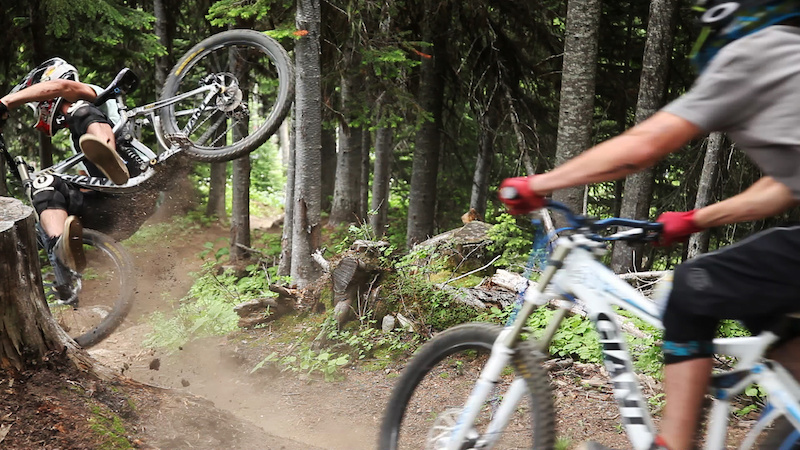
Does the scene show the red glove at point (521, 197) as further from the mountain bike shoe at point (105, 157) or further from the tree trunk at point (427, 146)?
the tree trunk at point (427, 146)

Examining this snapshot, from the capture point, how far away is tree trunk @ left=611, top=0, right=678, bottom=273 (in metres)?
8.37

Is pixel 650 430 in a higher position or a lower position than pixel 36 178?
lower

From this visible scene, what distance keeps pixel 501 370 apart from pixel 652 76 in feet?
23.8

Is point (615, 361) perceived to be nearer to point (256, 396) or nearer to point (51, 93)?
point (256, 396)

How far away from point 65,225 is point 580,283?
540 centimetres

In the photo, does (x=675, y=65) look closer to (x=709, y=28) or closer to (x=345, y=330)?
(x=345, y=330)

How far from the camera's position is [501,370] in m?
2.57

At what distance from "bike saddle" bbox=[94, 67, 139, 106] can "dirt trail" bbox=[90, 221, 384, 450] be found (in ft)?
9.14

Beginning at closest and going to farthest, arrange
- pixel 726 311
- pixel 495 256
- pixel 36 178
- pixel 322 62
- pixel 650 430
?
pixel 726 311
pixel 650 430
pixel 36 178
pixel 495 256
pixel 322 62

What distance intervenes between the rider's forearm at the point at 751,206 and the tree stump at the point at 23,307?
3648 millimetres

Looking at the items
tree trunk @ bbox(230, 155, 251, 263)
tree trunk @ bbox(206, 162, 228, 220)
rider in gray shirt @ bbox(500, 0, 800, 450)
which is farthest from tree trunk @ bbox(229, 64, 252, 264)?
rider in gray shirt @ bbox(500, 0, 800, 450)

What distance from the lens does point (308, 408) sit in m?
5.95

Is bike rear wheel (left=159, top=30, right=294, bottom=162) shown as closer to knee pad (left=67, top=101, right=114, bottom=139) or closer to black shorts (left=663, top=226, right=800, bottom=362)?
knee pad (left=67, top=101, right=114, bottom=139)

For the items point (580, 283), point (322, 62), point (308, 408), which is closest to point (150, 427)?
point (308, 408)
